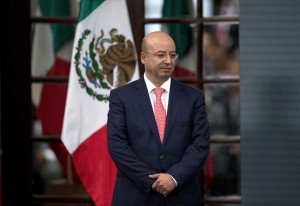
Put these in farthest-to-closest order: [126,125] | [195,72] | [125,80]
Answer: [195,72] → [125,80] → [126,125]

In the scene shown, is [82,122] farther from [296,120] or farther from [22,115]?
[296,120]

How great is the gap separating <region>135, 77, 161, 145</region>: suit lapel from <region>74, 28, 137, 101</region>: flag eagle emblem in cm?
72

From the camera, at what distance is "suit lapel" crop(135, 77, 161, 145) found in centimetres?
404

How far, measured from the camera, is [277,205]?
461cm

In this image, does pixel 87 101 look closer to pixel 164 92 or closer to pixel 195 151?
pixel 164 92

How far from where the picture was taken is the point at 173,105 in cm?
409

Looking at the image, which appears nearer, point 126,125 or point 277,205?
point 126,125

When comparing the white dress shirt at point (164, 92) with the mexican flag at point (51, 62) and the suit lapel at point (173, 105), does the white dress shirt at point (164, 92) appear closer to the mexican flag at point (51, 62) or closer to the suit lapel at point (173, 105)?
the suit lapel at point (173, 105)

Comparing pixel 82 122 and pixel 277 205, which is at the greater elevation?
pixel 82 122

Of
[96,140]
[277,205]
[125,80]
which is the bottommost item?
[277,205]

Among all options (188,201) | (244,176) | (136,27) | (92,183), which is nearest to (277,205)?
(244,176)

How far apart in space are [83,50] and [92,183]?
2.49 ft

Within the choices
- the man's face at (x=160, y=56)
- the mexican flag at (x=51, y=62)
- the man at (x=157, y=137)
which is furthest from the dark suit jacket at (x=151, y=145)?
the mexican flag at (x=51, y=62)

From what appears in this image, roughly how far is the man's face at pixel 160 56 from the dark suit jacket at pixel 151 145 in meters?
0.13
